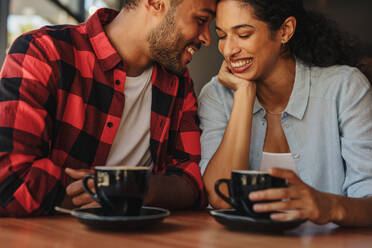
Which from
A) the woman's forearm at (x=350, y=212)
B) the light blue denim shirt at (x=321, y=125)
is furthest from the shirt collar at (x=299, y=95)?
the woman's forearm at (x=350, y=212)

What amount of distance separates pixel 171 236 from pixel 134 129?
84cm

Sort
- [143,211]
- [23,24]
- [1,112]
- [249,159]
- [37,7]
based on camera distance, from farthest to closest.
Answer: [37,7]
[23,24]
[249,159]
[1,112]
[143,211]

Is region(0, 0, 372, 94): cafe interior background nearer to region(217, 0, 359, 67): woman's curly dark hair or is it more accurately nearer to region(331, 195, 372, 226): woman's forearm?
region(217, 0, 359, 67): woman's curly dark hair

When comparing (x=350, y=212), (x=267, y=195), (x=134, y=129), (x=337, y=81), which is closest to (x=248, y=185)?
(x=267, y=195)

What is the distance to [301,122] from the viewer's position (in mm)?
1605

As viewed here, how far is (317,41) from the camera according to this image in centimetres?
175

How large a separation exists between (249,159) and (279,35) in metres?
0.53

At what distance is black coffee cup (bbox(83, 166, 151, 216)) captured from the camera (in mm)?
803

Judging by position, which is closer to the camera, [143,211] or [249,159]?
[143,211]

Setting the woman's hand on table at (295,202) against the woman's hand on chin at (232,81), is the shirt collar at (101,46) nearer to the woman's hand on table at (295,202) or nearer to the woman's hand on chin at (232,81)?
the woman's hand on chin at (232,81)

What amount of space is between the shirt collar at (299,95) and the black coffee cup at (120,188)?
3.11 feet

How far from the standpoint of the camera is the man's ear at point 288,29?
1642 mm

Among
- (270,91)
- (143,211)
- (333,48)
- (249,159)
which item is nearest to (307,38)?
(333,48)

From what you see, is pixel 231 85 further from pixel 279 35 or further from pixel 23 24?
pixel 23 24
